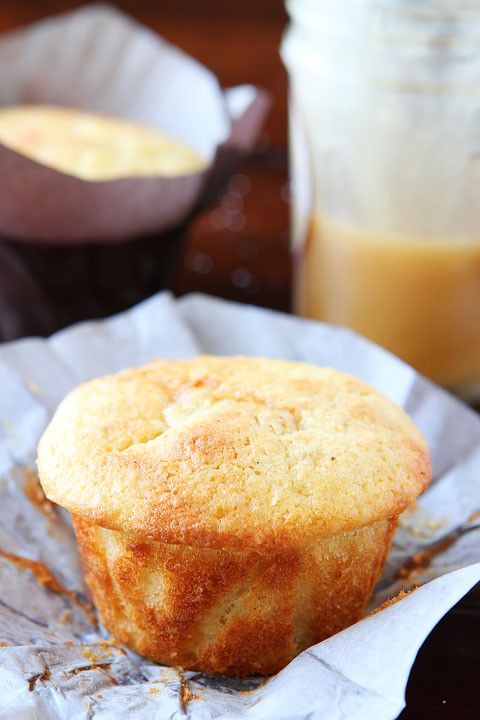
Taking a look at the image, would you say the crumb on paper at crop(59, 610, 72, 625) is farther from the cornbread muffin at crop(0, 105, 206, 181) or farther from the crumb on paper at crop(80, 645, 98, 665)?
the cornbread muffin at crop(0, 105, 206, 181)

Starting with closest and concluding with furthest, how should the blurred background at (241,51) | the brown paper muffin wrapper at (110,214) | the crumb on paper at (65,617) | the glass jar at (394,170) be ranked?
Answer: the crumb on paper at (65,617) < the glass jar at (394,170) < the brown paper muffin wrapper at (110,214) < the blurred background at (241,51)

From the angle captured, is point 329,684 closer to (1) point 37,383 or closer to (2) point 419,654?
(2) point 419,654

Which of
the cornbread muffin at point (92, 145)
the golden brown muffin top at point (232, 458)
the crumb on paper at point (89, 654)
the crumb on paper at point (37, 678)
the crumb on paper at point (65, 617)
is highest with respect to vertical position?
the golden brown muffin top at point (232, 458)

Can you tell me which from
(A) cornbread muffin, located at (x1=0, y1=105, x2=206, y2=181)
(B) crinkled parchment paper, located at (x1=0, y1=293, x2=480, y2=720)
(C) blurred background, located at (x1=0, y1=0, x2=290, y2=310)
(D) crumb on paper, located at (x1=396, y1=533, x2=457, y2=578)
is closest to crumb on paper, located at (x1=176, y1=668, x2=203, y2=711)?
(B) crinkled parchment paper, located at (x1=0, y1=293, x2=480, y2=720)

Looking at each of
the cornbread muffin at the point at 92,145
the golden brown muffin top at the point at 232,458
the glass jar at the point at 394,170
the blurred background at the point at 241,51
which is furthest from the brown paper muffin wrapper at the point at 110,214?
the golden brown muffin top at the point at 232,458

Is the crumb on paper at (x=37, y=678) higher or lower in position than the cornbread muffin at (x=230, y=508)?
lower

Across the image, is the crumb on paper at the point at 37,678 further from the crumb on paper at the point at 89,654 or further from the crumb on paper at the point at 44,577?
the crumb on paper at the point at 44,577

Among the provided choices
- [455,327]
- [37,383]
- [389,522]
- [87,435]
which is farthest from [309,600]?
[455,327]
